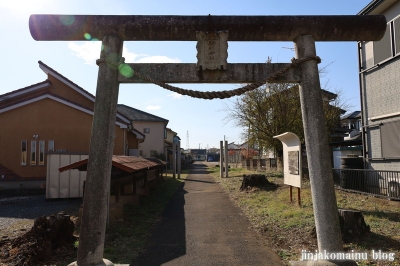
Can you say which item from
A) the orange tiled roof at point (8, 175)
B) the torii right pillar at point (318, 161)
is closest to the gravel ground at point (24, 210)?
the orange tiled roof at point (8, 175)

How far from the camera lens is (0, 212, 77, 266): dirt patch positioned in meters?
5.32

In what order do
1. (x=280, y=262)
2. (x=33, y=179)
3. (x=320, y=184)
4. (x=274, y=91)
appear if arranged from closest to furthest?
(x=320, y=184) → (x=280, y=262) → (x=33, y=179) → (x=274, y=91)

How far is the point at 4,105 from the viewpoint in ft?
52.9

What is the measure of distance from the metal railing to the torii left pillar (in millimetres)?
9332

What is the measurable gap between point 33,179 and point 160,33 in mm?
14676

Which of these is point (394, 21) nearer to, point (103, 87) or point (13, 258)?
point (103, 87)

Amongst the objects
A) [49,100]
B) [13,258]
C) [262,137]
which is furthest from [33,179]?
[262,137]

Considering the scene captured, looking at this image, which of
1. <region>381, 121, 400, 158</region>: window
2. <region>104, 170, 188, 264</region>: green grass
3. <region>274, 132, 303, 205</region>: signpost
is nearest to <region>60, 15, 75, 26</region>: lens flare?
<region>104, 170, 188, 264</region>: green grass

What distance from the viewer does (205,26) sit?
394cm

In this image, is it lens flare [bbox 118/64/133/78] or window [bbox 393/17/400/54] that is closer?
lens flare [bbox 118/64/133/78]

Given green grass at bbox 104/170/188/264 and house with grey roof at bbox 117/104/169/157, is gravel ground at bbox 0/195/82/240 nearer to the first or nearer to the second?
green grass at bbox 104/170/188/264

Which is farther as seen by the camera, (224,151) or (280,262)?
(224,151)

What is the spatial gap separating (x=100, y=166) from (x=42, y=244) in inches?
125

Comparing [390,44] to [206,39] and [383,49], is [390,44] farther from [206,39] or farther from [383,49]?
[206,39]
